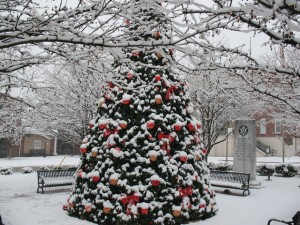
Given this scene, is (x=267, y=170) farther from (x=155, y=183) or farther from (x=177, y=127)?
(x=155, y=183)

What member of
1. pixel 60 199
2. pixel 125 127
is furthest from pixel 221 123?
pixel 125 127

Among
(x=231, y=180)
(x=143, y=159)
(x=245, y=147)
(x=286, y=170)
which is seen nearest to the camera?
(x=143, y=159)

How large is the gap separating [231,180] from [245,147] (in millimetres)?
3434

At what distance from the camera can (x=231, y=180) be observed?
44.4 ft

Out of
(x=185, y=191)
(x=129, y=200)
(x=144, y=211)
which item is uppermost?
(x=185, y=191)

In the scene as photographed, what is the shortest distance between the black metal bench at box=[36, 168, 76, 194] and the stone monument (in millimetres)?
8636

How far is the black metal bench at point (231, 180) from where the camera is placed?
499 inches

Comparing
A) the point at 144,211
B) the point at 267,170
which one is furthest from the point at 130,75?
the point at 267,170

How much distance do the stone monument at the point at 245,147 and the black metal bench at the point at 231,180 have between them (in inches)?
106

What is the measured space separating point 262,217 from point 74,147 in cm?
4077

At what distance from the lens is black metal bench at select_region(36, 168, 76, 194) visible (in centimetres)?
1314

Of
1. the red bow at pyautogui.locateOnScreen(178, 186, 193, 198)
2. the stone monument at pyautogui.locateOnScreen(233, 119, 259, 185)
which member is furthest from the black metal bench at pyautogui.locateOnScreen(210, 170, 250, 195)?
the red bow at pyautogui.locateOnScreen(178, 186, 193, 198)

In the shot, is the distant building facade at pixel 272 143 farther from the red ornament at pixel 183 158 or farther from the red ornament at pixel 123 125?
the red ornament at pixel 123 125

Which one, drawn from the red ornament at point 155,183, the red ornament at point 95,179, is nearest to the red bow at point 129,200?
the red ornament at point 155,183
